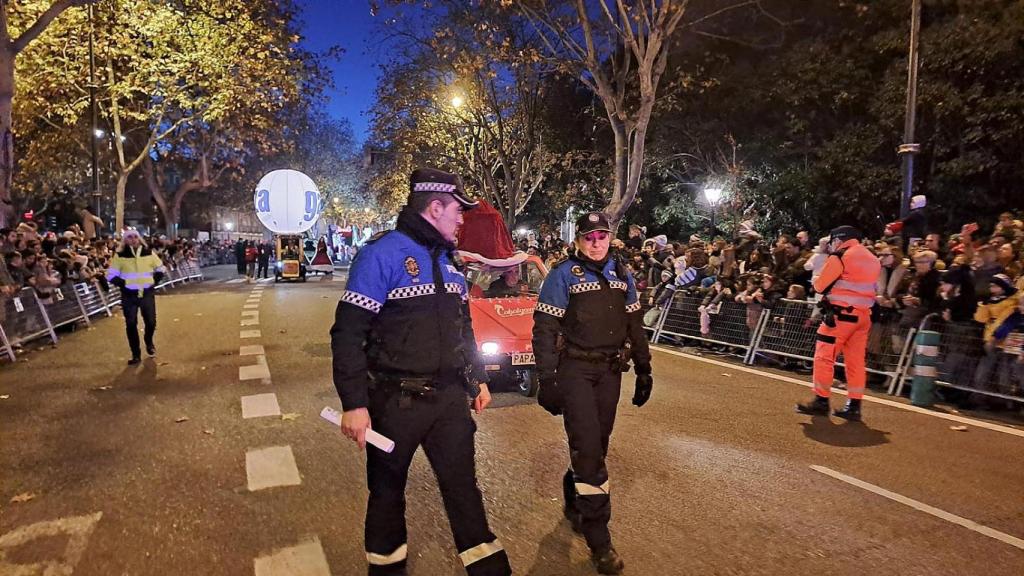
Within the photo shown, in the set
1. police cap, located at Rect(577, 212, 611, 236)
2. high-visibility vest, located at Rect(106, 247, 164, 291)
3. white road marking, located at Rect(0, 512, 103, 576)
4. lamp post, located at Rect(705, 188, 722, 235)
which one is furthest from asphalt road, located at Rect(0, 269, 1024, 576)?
lamp post, located at Rect(705, 188, 722, 235)

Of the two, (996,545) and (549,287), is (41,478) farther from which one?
(996,545)

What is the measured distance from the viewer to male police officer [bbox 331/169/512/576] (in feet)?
9.14

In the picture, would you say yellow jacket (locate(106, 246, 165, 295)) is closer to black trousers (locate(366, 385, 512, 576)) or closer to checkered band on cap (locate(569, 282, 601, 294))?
checkered band on cap (locate(569, 282, 601, 294))

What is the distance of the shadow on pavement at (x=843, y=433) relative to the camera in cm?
600

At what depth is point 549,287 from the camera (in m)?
4.03

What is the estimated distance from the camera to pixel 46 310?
37.3 feet

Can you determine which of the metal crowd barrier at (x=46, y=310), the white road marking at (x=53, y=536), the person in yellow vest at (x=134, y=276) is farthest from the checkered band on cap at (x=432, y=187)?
the metal crowd barrier at (x=46, y=310)

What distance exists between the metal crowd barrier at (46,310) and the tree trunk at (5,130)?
1699 millimetres

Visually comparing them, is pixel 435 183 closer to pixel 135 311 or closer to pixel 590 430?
pixel 590 430

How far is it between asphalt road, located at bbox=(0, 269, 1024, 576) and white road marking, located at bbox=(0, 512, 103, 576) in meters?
0.01

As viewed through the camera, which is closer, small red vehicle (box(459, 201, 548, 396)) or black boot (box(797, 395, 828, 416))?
black boot (box(797, 395, 828, 416))

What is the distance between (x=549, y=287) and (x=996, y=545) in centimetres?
300

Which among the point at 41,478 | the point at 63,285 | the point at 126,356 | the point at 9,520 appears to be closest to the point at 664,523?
the point at 9,520

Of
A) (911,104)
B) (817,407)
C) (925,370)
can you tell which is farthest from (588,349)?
(911,104)
